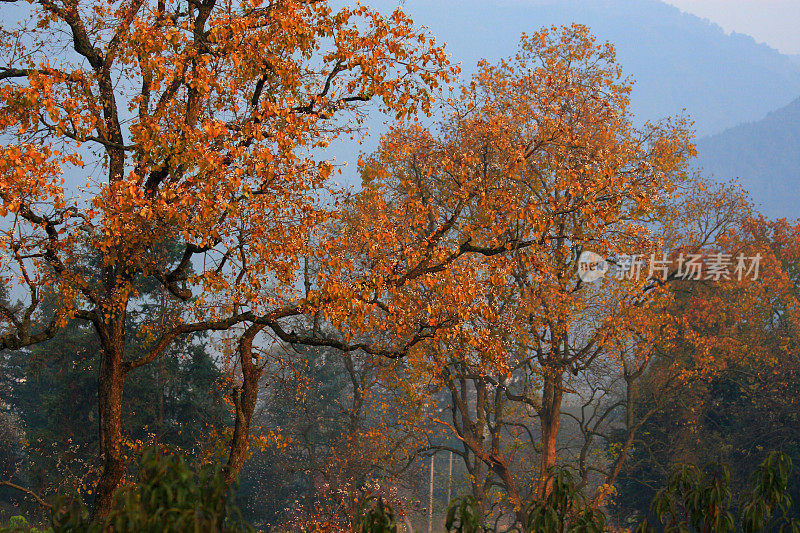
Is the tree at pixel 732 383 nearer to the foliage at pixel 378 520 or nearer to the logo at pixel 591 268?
the logo at pixel 591 268

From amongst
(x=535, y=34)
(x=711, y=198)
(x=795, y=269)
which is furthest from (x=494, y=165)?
(x=795, y=269)

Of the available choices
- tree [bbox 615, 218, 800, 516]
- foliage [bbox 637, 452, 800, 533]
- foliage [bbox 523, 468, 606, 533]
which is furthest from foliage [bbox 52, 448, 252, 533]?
tree [bbox 615, 218, 800, 516]

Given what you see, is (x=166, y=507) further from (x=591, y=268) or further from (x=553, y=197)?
(x=553, y=197)

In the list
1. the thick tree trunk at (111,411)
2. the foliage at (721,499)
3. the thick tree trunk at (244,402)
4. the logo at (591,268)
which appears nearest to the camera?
the foliage at (721,499)

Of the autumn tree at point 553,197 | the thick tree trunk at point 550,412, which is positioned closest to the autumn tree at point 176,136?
the autumn tree at point 553,197

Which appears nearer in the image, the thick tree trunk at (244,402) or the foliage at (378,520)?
the foliage at (378,520)

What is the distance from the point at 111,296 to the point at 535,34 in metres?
16.6

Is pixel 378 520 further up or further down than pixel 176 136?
further down

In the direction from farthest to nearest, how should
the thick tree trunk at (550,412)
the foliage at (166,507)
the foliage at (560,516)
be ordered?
the thick tree trunk at (550,412) → the foliage at (560,516) → the foliage at (166,507)

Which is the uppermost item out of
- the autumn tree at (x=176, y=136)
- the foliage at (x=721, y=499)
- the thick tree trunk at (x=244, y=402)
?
the autumn tree at (x=176, y=136)

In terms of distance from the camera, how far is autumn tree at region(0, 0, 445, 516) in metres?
9.38

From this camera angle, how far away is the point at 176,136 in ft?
30.5

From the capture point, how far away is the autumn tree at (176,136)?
9.38 m

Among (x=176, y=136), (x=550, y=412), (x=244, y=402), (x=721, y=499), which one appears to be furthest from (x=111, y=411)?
(x=550, y=412)
